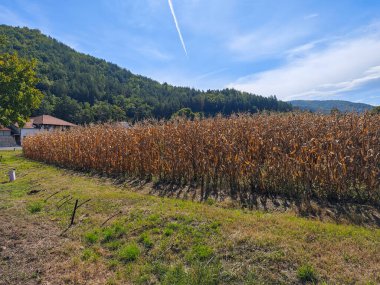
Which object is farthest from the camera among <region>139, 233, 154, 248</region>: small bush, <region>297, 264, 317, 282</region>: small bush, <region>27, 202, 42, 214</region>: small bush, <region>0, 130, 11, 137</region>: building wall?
<region>0, 130, 11, 137</region>: building wall

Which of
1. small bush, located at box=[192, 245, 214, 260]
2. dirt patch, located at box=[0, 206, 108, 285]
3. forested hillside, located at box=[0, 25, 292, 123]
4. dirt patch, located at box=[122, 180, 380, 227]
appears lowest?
dirt patch, located at box=[0, 206, 108, 285]

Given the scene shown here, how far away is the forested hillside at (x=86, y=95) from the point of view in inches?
2514

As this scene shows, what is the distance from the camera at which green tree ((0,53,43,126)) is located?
1867 centimetres

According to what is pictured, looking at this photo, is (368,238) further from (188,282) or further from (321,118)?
(321,118)

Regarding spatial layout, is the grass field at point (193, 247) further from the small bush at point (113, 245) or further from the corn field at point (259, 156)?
the corn field at point (259, 156)

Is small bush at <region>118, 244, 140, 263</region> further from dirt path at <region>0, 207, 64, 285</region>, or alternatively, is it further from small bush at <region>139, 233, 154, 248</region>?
dirt path at <region>0, 207, 64, 285</region>

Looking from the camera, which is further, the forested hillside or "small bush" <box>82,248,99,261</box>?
the forested hillside

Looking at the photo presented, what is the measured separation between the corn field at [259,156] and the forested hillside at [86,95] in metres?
48.0

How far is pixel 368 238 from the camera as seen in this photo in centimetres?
364

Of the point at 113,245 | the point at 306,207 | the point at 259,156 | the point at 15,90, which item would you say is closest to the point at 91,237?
the point at 113,245

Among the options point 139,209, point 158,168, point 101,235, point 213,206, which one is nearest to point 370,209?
point 213,206

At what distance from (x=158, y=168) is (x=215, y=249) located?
445 centimetres

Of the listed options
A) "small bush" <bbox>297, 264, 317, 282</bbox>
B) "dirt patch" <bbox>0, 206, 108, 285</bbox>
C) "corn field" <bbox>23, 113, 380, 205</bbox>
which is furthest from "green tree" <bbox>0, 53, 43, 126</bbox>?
"small bush" <bbox>297, 264, 317, 282</bbox>

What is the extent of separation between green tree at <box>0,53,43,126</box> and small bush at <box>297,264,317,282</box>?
2093cm
